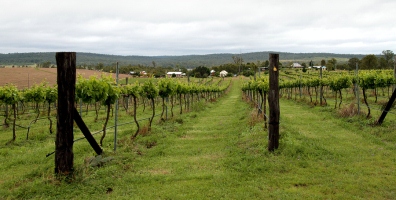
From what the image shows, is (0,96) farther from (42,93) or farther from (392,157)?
(392,157)

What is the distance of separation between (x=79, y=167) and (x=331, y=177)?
5439 millimetres

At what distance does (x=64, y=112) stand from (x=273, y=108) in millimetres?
5249

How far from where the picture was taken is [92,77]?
8.58 m

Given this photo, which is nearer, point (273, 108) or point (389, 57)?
point (273, 108)

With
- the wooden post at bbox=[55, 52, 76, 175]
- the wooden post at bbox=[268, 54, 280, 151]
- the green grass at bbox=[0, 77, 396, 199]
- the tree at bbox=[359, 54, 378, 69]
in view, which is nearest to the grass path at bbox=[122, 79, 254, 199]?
the green grass at bbox=[0, 77, 396, 199]

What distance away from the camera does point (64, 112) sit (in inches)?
245

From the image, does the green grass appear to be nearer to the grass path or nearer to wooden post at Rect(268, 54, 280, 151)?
the grass path

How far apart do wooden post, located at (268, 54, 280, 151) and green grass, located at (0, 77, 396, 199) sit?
1.06 feet

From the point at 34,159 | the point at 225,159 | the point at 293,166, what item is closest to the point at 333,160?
the point at 293,166

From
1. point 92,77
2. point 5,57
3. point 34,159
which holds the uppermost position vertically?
point 5,57

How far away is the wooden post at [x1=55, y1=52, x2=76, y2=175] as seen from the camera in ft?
20.4

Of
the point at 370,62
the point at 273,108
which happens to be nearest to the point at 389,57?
the point at 370,62

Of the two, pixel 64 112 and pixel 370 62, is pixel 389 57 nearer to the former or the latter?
pixel 370 62

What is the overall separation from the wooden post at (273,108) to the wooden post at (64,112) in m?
5.05
